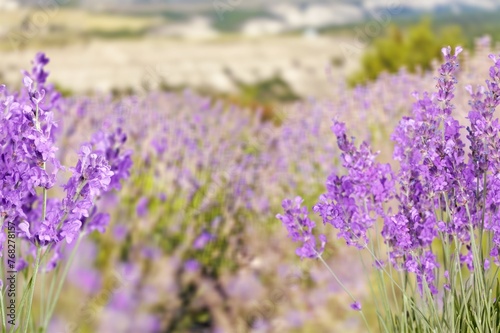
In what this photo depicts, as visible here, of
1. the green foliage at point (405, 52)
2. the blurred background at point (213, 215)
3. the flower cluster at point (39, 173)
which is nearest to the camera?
the flower cluster at point (39, 173)

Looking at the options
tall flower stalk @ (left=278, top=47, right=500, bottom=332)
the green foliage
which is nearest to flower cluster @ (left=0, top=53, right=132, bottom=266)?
tall flower stalk @ (left=278, top=47, right=500, bottom=332)

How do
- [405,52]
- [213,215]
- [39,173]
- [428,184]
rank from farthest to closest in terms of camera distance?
[405,52]
[213,215]
[428,184]
[39,173]

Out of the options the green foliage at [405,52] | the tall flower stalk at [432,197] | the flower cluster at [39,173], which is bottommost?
the flower cluster at [39,173]

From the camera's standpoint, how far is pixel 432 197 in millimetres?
2273

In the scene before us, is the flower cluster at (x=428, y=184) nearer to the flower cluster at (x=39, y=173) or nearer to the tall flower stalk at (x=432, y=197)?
the tall flower stalk at (x=432, y=197)

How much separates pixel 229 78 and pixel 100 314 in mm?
12057

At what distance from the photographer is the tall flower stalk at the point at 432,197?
2.18 m

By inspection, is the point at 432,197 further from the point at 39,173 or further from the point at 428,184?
the point at 39,173

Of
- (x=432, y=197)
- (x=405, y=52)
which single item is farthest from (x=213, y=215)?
(x=405, y=52)

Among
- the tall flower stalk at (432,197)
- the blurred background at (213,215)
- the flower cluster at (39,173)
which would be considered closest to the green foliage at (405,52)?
the blurred background at (213,215)

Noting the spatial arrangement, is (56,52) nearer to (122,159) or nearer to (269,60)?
(269,60)

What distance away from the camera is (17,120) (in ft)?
6.68

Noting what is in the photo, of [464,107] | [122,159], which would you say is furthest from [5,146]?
[464,107]

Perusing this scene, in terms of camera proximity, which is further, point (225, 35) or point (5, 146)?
point (225, 35)
